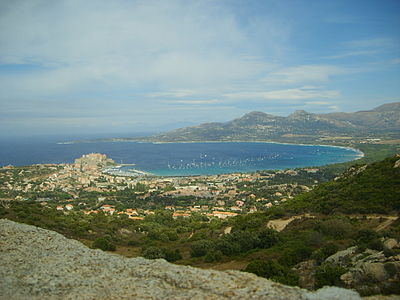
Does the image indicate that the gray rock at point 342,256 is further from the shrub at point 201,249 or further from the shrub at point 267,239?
the shrub at point 201,249

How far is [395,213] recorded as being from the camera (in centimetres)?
1784

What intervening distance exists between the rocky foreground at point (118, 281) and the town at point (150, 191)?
2757 cm

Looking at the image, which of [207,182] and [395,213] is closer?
[395,213]

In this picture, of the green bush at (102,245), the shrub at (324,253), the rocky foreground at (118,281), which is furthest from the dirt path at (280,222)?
the rocky foreground at (118,281)

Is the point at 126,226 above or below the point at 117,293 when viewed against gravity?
below

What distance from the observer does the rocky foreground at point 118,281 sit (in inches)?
272

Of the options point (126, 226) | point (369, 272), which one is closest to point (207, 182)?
point (126, 226)

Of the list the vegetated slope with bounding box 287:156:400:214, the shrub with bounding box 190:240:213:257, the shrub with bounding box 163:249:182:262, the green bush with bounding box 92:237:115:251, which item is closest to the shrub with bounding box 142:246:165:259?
the shrub with bounding box 163:249:182:262

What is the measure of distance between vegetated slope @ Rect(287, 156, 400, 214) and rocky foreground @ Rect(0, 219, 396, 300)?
15.0 metres

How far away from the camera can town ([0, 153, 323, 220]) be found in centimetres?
4556

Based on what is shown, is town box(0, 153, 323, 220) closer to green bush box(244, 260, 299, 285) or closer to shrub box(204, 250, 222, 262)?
shrub box(204, 250, 222, 262)

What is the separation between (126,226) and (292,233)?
14.5m

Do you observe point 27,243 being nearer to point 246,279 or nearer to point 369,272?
point 246,279

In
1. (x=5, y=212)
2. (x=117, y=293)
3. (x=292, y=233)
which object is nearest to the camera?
(x=117, y=293)
